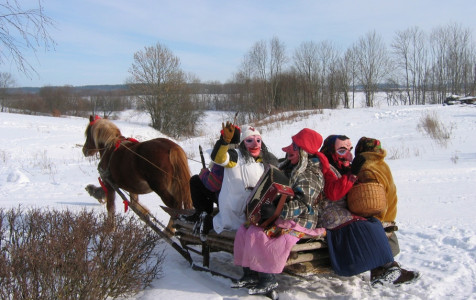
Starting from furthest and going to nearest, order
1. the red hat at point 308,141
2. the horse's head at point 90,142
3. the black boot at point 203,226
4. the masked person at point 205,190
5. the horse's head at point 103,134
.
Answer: the horse's head at point 90,142
the horse's head at point 103,134
the masked person at point 205,190
the black boot at point 203,226
the red hat at point 308,141

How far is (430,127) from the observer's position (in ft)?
50.3

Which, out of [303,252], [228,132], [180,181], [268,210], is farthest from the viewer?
[180,181]

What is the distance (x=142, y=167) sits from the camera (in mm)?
5789

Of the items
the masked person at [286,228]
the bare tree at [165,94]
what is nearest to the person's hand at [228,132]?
the masked person at [286,228]

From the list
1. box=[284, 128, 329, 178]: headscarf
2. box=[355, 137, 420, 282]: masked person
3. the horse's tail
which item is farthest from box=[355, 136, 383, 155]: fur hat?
the horse's tail

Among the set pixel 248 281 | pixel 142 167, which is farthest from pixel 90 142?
pixel 248 281

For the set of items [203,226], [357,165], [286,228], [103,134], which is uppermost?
[103,134]

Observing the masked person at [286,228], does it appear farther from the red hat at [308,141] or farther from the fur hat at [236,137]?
the fur hat at [236,137]

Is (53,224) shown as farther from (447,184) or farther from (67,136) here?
(67,136)

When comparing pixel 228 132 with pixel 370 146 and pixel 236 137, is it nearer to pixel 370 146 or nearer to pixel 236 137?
pixel 236 137

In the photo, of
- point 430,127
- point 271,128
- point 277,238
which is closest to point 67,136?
point 271,128

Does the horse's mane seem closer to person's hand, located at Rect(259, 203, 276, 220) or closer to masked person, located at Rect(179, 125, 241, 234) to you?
masked person, located at Rect(179, 125, 241, 234)

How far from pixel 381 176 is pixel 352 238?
2.17 ft

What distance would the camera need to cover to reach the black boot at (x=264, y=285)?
11.2 feet
